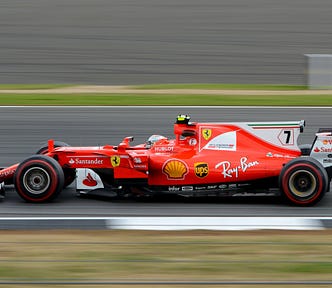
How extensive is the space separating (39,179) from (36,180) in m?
0.05

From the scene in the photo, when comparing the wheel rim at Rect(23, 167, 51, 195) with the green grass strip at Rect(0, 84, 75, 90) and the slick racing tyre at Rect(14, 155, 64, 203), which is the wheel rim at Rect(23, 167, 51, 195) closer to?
the slick racing tyre at Rect(14, 155, 64, 203)

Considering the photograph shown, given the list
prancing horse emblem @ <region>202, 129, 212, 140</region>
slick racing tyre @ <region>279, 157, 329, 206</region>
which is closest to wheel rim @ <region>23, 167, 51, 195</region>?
prancing horse emblem @ <region>202, 129, 212, 140</region>

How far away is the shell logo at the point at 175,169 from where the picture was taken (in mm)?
9852

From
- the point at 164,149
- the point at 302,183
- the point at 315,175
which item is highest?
the point at 164,149

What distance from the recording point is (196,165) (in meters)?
9.86

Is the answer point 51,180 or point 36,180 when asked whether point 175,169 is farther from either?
point 36,180

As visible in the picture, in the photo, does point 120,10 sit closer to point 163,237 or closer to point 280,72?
point 280,72

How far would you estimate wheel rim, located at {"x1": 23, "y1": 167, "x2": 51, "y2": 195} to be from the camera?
9.79 metres

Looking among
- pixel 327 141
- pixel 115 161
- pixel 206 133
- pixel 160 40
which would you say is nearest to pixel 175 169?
pixel 206 133

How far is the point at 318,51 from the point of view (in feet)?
85.6

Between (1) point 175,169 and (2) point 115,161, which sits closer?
(1) point 175,169

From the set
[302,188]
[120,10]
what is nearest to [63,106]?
[302,188]

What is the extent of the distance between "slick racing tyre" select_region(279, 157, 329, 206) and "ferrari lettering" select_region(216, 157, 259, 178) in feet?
1.46

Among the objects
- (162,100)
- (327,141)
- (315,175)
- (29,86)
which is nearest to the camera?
(315,175)
